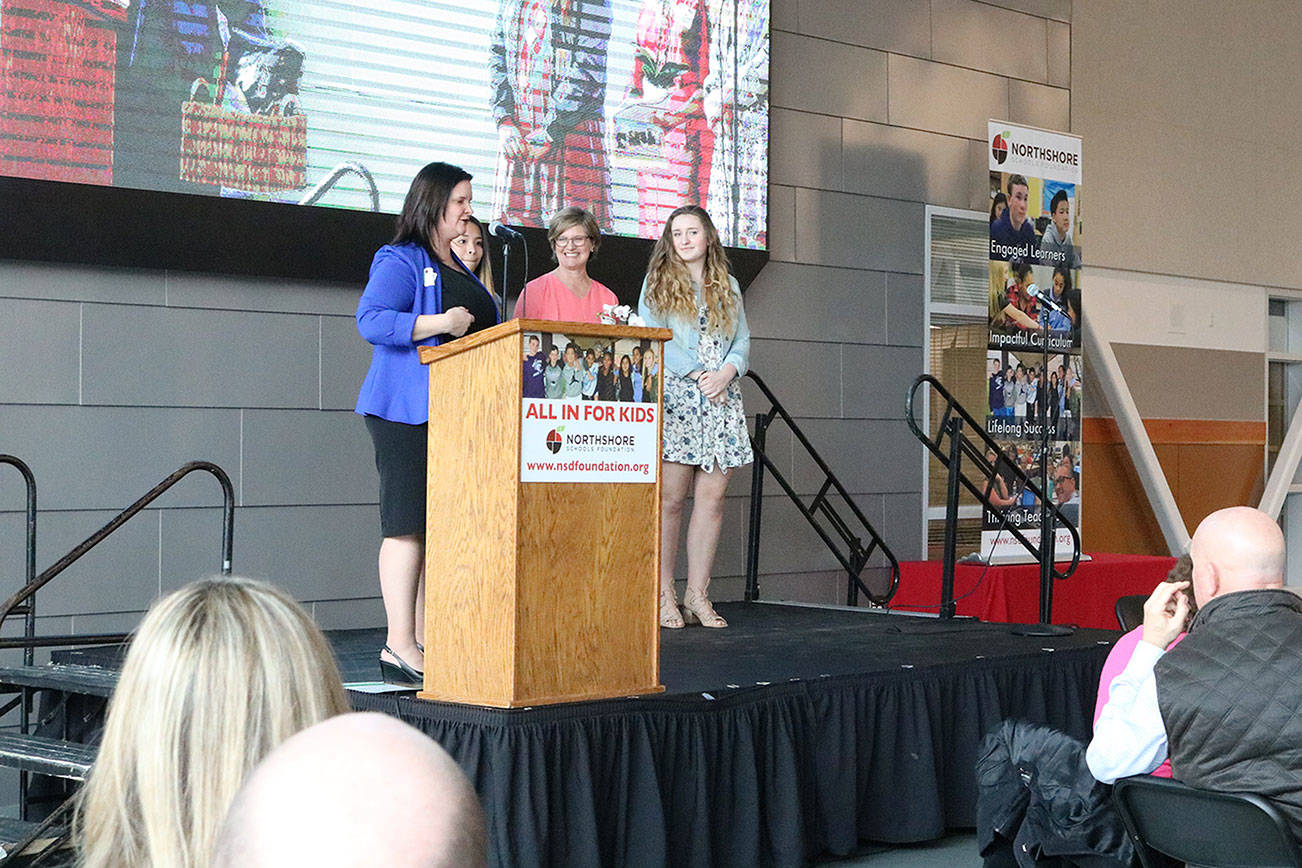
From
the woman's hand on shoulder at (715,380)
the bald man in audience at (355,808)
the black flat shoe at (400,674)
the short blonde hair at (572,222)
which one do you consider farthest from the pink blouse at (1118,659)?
the short blonde hair at (572,222)

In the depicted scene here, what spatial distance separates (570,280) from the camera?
190 inches

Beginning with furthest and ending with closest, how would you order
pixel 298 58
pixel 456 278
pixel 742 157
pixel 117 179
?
pixel 742 157 → pixel 298 58 → pixel 117 179 → pixel 456 278

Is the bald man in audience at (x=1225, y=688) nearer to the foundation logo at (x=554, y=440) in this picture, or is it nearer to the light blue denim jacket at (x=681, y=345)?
the foundation logo at (x=554, y=440)

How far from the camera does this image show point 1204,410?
9625 mm

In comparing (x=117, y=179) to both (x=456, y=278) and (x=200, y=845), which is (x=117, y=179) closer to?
(x=456, y=278)

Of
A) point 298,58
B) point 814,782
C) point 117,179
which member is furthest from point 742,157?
point 814,782

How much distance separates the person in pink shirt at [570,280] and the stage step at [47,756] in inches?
80.2

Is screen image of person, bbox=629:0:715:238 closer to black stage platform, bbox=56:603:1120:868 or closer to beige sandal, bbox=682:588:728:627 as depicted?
beige sandal, bbox=682:588:728:627

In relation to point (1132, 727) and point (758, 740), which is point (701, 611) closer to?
point (758, 740)

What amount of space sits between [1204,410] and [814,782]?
22.0 feet

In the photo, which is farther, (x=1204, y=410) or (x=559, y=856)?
(x=1204, y=410)

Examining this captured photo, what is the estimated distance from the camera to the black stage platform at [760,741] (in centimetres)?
313

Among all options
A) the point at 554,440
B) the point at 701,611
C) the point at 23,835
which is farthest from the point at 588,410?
the point at 701,611

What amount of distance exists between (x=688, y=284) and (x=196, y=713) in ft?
12.9
